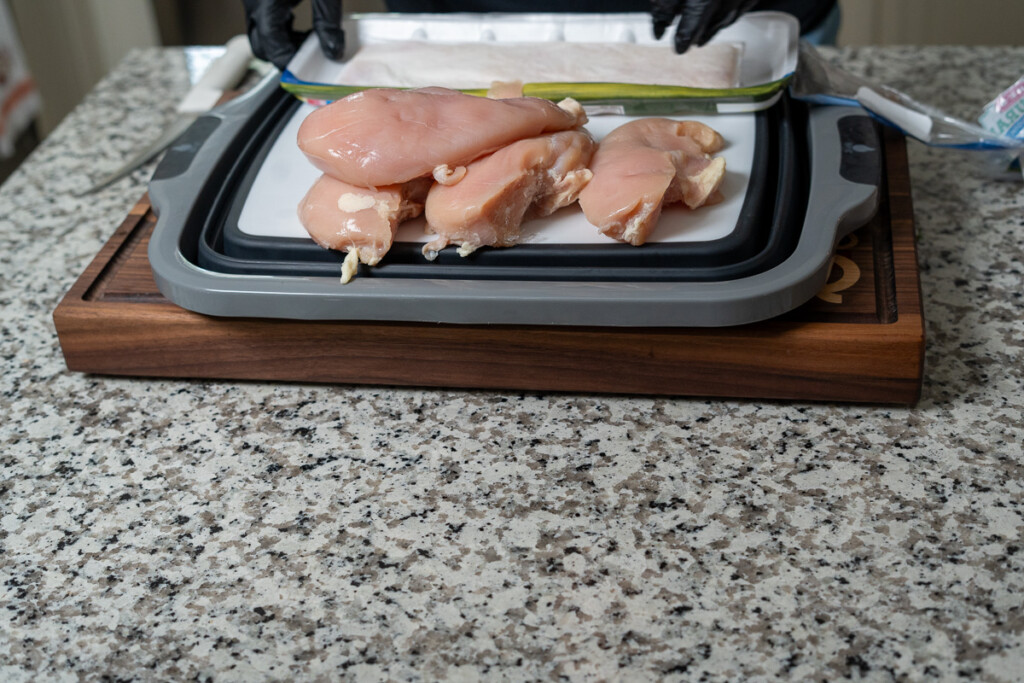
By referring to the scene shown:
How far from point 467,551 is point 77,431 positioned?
14.7 inches

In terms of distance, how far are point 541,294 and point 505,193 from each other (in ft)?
0.31

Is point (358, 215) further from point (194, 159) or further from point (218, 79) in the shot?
point (218, 79)

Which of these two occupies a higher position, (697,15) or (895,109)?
(697,15)

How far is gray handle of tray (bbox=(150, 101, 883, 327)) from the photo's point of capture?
2.45ft

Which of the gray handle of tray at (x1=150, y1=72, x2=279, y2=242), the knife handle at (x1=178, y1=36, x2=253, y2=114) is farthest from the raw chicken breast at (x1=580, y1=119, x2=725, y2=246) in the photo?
the knife handle at (x1=178, y1=36, x2=253, y2=114)

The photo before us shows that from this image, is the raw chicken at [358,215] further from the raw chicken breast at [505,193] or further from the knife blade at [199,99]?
the knife blade at [199,99]

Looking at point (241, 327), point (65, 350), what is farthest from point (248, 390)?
point (65, 350)

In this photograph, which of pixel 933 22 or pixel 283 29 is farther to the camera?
pixel 933 22

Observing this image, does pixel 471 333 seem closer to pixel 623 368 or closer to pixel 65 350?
pixel 623 368

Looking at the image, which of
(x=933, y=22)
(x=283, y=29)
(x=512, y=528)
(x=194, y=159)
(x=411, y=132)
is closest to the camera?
(x=512, y=528)

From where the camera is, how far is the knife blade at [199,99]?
47.5 inches

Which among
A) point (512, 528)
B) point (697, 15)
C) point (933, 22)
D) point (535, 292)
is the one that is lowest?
point (933, 22)

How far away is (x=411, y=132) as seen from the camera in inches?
31.8

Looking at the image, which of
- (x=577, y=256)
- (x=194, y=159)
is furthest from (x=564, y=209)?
(x=194, y=159)
